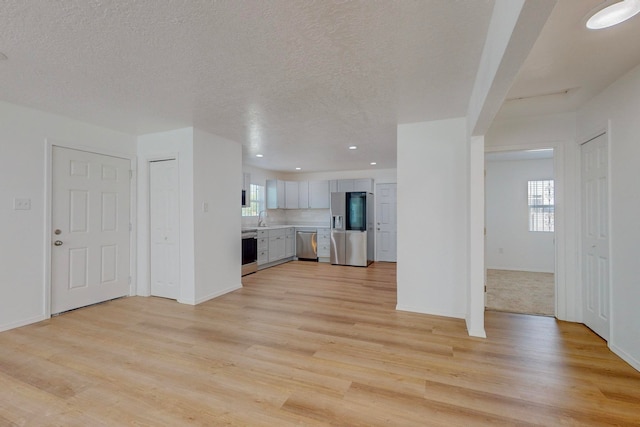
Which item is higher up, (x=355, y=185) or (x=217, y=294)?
(x=355, y=185)

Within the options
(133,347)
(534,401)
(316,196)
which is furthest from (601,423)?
(316,196)

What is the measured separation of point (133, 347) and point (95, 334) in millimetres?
639

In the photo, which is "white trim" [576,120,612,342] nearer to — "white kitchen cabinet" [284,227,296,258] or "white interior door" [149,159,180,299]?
"white interior door" [149,159,180,299]

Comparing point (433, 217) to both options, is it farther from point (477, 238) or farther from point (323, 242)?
point (323, 242)

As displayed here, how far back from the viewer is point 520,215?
243 inches

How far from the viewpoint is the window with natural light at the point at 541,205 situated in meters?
5.99

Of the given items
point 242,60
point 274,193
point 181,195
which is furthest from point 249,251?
point 242,60

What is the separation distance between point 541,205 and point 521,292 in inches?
102

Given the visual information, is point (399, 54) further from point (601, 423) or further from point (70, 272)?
point (70, 272)

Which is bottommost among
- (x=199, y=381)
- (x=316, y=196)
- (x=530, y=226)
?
(x=199, y=381)

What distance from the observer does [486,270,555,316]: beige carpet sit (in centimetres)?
378

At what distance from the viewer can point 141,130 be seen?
3980 millimetres

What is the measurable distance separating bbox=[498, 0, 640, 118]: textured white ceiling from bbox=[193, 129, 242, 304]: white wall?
3.73m

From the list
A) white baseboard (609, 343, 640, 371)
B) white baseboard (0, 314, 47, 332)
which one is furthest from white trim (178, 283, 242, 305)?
white baseboard (609, 343, 640, 371)
